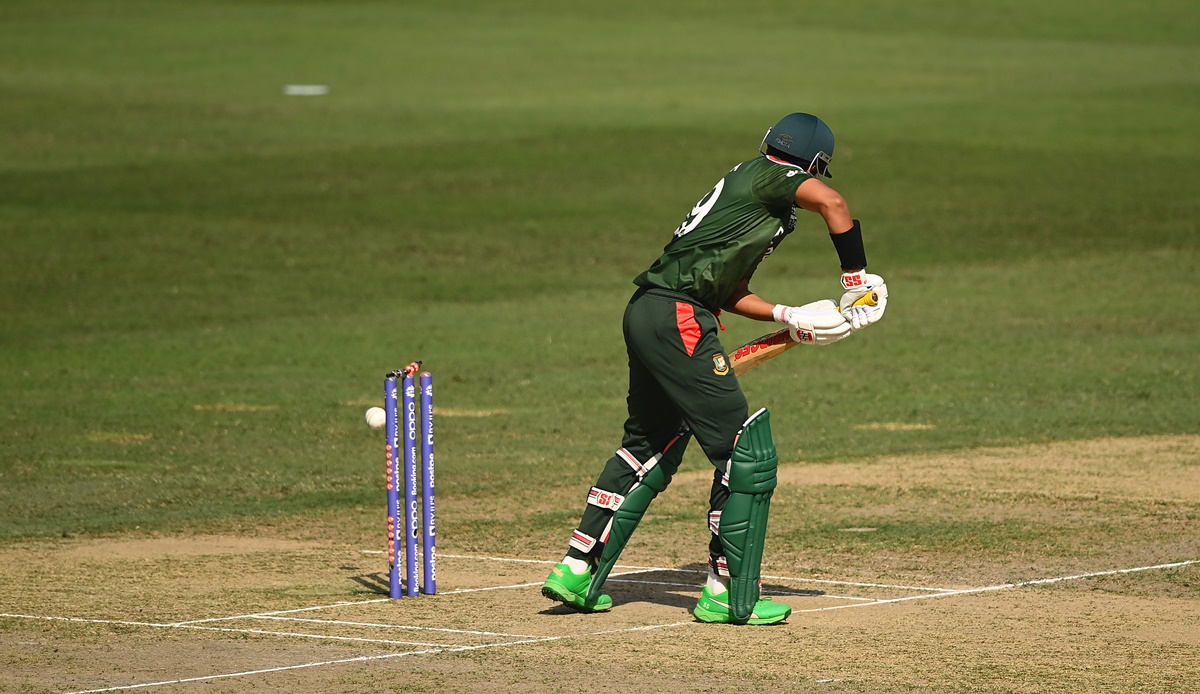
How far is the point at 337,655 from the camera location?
8.06 meters

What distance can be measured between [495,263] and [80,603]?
14.8 m

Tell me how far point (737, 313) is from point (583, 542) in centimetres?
129

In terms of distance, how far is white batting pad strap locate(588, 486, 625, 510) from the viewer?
8.98 m

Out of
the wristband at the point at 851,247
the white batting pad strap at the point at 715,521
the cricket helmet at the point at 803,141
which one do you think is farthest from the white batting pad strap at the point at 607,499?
the cricket helmet at the point at 803,141

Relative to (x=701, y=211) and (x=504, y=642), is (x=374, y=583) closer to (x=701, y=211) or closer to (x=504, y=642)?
(x=504, y=642)

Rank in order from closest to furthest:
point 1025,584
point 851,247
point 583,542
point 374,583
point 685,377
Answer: point 851,247 < point 685,377 < point 583,542 < point 1025,584 < point 374,583

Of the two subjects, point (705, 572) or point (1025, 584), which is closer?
point (1025, 584)

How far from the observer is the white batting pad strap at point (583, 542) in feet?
29.3

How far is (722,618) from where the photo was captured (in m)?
8.73

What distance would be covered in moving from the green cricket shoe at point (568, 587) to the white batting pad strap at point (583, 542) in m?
0.11

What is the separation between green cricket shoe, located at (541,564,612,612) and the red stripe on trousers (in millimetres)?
1169

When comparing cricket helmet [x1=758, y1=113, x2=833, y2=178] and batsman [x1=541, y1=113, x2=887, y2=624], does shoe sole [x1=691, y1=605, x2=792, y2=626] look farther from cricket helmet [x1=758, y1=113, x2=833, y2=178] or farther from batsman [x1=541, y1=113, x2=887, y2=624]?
cricket helmet [x1=758, y1=113, x2=833, y2=178]

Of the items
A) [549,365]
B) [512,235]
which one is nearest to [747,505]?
[549,365]

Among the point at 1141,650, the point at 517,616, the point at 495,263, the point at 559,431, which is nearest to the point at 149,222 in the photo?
the point at 495,263
